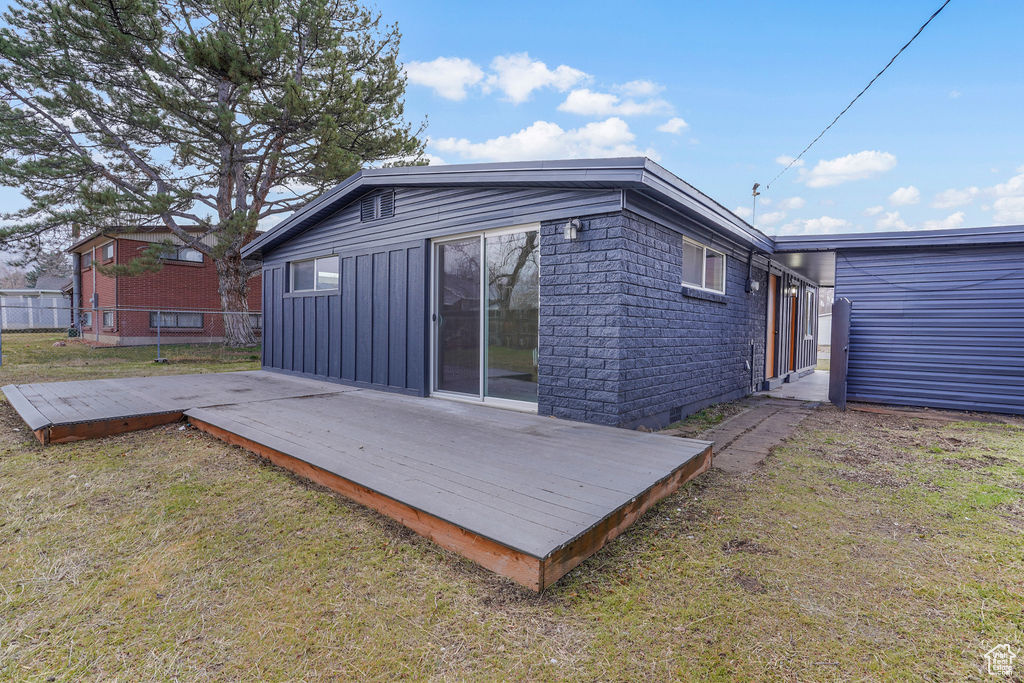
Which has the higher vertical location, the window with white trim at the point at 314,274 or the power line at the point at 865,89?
the power line at the point at 865,89

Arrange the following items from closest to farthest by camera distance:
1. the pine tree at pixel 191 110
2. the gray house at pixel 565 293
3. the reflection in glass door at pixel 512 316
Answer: the gray house at pixel 565 293 < the reflection in glass door at pixel 512 316 < the pine tree at pixel 191 110

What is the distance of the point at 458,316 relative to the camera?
5.44 metres

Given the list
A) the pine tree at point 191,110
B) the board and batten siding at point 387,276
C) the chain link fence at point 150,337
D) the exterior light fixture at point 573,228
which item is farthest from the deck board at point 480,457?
the pine tree at point 191,110

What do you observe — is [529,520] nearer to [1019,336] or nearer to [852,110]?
[1019,336]

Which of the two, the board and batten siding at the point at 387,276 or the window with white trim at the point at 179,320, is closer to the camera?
the board and batten siding at the point at 387,276

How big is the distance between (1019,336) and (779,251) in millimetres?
2894

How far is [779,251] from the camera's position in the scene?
7156 mm

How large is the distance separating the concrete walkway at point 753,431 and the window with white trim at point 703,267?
1642 millimetres

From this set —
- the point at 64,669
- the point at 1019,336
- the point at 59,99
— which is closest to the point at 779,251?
the point at 1019,336

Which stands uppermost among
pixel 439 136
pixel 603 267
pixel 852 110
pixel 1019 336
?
pixel 439 136

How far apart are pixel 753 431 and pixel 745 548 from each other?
2.96 meters

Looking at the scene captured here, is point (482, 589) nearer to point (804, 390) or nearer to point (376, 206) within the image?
point (376, 206)

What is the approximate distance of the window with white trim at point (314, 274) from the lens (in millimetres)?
7203

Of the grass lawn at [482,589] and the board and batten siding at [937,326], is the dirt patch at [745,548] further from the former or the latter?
the board and batten siding at [937,326]
